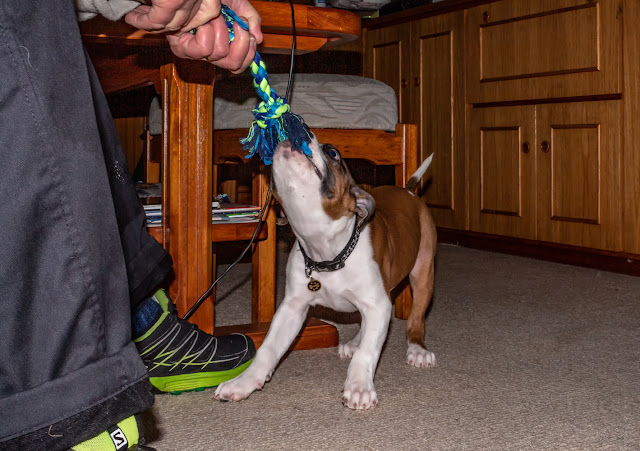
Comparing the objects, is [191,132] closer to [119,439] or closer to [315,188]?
[315,188]

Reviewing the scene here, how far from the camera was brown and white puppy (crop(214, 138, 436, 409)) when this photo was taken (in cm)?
132

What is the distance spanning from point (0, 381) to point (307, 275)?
0.92 metres

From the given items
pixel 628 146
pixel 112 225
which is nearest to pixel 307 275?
pixel 112 225

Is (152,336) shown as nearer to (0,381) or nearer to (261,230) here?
(261,230)

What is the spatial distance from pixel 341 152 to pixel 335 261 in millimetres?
496

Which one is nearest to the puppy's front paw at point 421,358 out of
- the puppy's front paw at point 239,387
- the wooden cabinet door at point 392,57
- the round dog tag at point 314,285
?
the round dog tag at point 314,285

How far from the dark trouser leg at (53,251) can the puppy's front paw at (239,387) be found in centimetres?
60

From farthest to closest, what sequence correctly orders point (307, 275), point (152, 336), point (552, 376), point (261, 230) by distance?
point (261, 230), point (307, 275), point (552, 376), point (152, 336)

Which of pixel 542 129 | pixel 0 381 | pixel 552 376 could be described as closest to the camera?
pixel 0 381

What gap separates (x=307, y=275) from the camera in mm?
1482

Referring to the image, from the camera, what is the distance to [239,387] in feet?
4.16

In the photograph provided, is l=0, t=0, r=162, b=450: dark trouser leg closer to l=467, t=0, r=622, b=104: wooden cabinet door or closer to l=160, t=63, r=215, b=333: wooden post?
l=160, t=63, r=215, b=333: wooden post

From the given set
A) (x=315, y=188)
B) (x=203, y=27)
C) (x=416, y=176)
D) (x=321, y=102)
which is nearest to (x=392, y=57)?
Result: (x=416, y=176)

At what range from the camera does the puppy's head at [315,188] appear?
4.46ft
